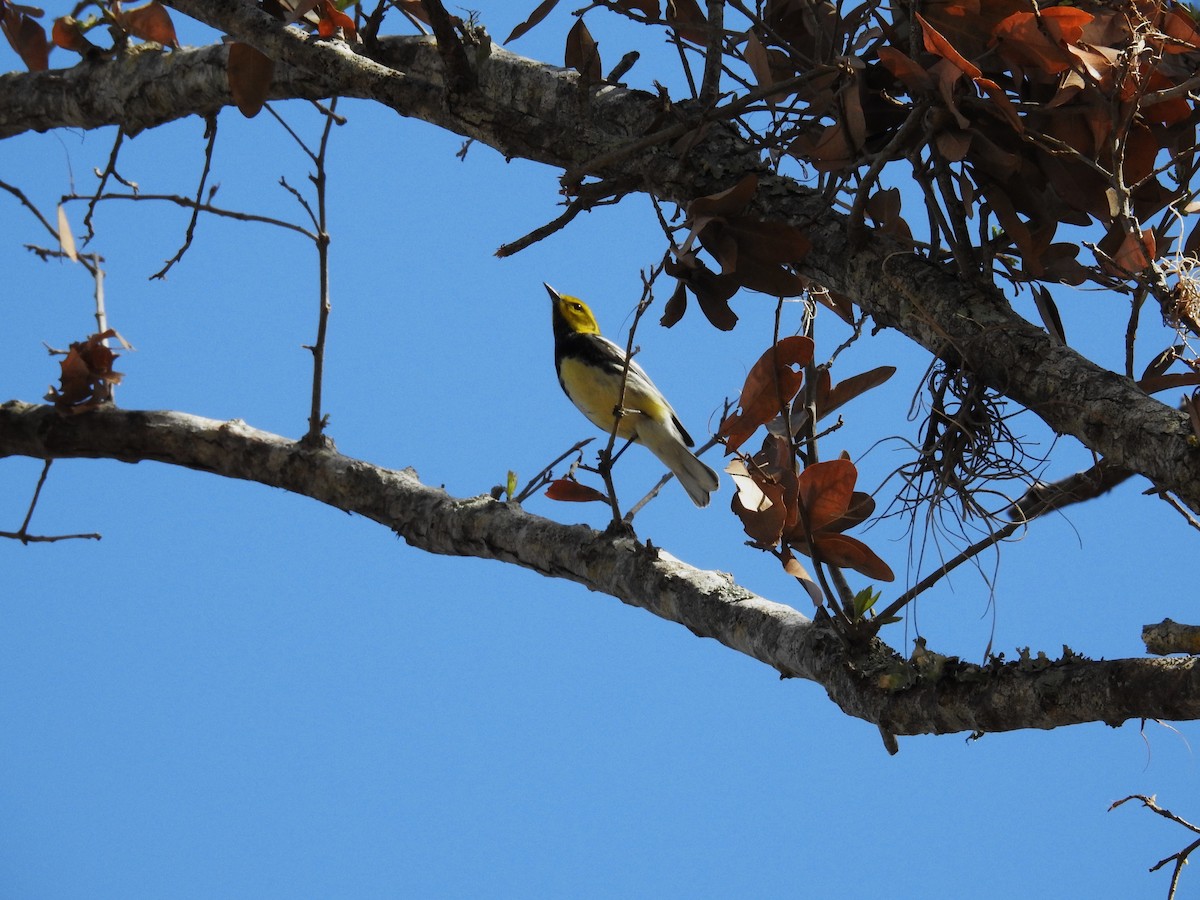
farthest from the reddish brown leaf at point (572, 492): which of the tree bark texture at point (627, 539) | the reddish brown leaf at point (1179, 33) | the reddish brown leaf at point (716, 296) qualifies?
the reddish brown leaf at point (1179, 33)

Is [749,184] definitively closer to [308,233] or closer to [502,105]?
[502,105]

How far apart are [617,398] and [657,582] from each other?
1.69 metres

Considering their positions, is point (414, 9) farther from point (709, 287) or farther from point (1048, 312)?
point (1048, 312)

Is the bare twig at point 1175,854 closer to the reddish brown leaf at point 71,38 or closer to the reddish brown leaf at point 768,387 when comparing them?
the reddish brown leaf at point 768,387

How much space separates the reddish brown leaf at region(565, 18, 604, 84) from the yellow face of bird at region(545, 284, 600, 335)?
93.4 inches

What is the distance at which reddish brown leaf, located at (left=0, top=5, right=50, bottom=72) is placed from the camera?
2799mm

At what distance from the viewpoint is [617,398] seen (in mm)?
3543

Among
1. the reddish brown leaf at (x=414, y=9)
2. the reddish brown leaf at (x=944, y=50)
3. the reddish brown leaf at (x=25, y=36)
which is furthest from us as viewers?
the reddish brown leaf at (x=25, y=36)

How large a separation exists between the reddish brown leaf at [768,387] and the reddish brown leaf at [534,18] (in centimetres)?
64

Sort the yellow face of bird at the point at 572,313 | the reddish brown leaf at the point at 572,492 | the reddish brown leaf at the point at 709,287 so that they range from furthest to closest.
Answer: the yellow face of bird at the point at 572,313 → the reddish brown leaf at the point at 572,492 → the reddish brown leaf at the point at 709,287

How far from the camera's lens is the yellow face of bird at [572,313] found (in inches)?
170

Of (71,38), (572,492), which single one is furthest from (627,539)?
(71,38)

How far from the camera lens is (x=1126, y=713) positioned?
1.23 m

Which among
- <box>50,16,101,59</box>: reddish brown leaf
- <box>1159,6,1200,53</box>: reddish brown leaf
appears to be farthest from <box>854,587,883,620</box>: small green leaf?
<box>50,16,101,59</box>: reddish brown leaf
